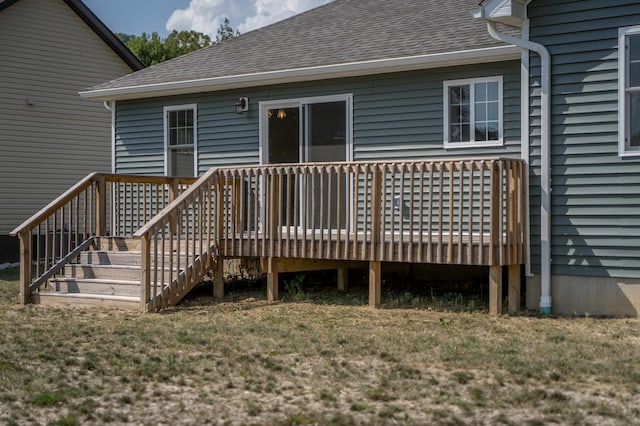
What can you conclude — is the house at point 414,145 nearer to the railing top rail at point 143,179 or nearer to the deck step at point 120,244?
the railing top rail at point 143,179

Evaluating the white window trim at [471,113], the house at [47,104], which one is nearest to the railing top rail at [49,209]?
the white window trim at [471,113]

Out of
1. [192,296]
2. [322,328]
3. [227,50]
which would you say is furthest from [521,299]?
[227,50]

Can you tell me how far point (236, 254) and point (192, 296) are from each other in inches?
35.8

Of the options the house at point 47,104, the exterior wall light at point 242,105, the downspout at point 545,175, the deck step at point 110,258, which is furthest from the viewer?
the house at point 47,104

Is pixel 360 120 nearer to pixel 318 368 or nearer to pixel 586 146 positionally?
pixel 586 146

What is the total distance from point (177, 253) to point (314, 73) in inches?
134

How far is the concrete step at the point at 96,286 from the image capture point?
1093cm

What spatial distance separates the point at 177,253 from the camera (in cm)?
1061

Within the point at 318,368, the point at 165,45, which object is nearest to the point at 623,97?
the point at 318,368

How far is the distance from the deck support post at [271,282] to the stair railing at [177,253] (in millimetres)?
731

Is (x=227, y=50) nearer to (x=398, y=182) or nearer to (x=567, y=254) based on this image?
(x=398, y=182)

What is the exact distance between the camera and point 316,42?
13727mm

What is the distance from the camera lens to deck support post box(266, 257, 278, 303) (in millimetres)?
11230

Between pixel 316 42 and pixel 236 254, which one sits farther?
pixel 316 42
